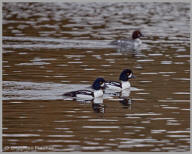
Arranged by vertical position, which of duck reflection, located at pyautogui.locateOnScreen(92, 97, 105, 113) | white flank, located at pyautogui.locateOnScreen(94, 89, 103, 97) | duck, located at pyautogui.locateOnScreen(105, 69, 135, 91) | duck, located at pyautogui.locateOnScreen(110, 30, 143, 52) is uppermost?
duck, located at pyautogui.locateOnScreen(110, 30, 143, 52)

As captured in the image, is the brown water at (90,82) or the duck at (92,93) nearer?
the brown water at (90,82)

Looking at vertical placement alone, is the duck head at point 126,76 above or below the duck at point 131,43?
below

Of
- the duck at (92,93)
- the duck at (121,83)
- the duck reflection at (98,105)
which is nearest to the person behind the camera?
the duck reflection at (98,105)

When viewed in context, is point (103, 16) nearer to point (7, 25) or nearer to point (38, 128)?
point (7, 25)

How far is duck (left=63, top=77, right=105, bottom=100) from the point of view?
20156 millimetres

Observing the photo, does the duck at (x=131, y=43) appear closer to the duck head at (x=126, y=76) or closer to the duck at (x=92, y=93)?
the duck head at (x=126, y=76)

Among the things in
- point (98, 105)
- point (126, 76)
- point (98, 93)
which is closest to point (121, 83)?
point (126, 76)

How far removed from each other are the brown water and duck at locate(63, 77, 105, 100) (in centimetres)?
33

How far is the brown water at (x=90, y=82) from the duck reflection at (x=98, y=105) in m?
0.05

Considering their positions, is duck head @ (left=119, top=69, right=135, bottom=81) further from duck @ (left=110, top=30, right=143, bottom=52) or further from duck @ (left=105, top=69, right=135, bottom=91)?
duck @ (left=110, top=30, right=143, bottom=52)

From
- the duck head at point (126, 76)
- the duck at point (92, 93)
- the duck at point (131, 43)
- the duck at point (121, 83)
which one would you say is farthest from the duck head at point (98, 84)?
the duck at point (131, 43)

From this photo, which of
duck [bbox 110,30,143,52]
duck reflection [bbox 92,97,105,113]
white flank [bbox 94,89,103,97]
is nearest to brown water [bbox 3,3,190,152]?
duck reflection [bbox 92,97,105,113]

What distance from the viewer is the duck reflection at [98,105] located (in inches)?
734

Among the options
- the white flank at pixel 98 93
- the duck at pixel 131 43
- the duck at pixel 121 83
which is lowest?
the white flank at pixel 98 93
